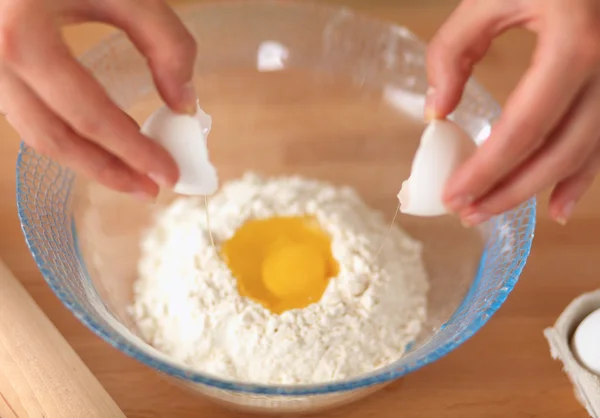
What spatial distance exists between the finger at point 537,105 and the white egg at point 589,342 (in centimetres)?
39

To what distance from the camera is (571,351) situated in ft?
3.44

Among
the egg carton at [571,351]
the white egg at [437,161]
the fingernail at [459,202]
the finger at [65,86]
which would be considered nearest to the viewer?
the finger at [65,86]

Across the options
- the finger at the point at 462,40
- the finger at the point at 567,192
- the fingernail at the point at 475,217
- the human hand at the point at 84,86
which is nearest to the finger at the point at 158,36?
the human hand at the point at 84,86

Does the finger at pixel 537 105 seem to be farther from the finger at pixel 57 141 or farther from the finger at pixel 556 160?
the finger at pixel 57 141

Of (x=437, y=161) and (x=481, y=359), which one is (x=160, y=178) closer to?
(x=437, y=161)

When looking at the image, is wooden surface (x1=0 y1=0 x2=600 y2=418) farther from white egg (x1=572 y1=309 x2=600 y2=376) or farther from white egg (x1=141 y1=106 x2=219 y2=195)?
white egg (x1=141 y1=106 x2=219 y2=195)

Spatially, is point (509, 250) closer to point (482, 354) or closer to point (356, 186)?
point (482, 354)

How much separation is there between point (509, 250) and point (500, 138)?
35cm

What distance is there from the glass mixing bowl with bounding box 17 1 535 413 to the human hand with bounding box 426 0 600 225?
0.64ft

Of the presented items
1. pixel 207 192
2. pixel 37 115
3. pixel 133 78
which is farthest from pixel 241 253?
pixel 37 115

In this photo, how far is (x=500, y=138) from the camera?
0.73m

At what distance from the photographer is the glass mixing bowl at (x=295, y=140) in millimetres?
1009

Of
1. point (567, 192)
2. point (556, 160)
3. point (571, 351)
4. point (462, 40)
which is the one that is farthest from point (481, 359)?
point (462, 40)

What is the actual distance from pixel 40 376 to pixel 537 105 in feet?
2.52
